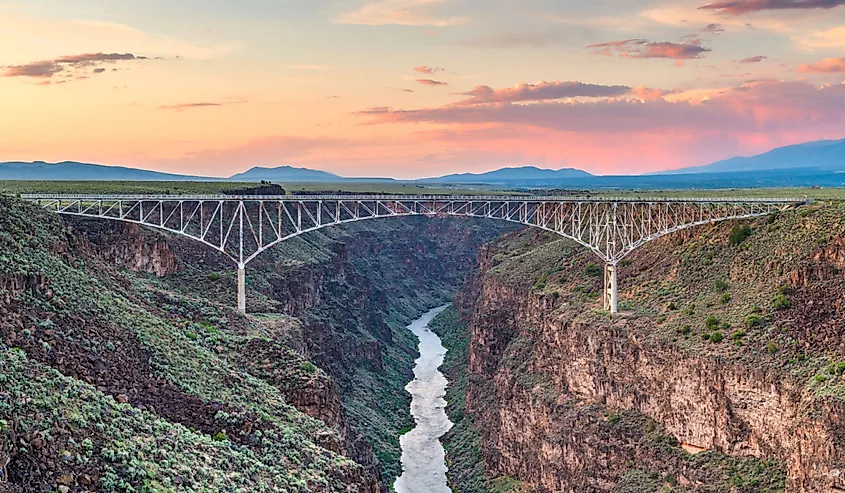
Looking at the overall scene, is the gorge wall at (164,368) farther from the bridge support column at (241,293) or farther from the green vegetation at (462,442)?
the green vegetation at (462,442)

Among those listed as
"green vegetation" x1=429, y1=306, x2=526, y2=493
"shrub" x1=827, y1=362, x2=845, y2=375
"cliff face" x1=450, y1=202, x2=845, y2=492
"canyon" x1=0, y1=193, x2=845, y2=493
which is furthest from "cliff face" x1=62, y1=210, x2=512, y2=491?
"shrub" x1=827, y1=362, x2=845, y2=375

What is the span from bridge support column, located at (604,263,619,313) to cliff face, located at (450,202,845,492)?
0.93 m

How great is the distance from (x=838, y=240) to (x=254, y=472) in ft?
140

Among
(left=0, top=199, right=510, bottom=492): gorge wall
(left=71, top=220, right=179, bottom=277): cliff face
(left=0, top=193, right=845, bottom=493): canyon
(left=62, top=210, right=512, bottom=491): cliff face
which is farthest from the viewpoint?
(left=71, top=220, right=179, bottom=277): cliff face

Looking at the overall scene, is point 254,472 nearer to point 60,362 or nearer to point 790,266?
point 60,362

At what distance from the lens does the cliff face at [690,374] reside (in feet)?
193

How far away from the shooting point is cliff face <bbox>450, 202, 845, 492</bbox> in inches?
2319

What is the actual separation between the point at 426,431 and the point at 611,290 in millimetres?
25920

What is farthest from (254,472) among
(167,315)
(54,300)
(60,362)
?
(167,315)

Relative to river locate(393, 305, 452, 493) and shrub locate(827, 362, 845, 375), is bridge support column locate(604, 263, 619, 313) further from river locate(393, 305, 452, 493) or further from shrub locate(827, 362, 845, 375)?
shrub locate(827, 362, 845, 375)

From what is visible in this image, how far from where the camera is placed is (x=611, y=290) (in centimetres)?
8069

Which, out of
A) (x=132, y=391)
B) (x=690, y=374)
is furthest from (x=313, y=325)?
(x=132, y=391)

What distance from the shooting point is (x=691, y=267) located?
80062 mm

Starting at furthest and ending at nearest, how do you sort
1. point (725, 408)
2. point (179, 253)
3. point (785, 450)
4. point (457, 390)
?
1. point (457, 390)
2. point (179, 253)
3. point (725, 408)
4. point (785, 450)
